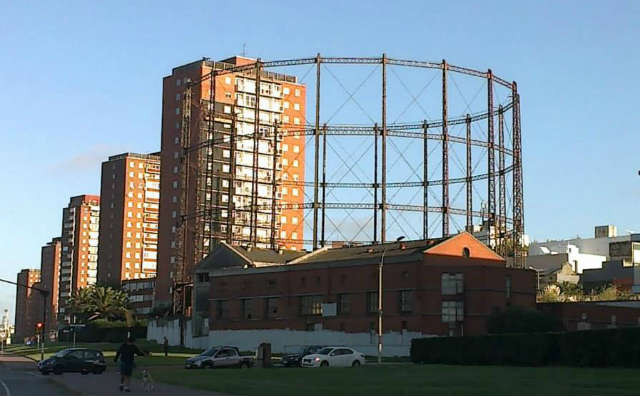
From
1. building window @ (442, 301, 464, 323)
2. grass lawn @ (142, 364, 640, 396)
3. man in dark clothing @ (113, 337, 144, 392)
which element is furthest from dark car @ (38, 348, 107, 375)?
building window @ (442, 301, 464, 323)

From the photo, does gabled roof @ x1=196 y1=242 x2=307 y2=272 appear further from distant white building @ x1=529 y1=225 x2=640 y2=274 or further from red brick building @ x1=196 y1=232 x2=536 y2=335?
distant white building @ x1=529 y1=225 x2=640 y2=274

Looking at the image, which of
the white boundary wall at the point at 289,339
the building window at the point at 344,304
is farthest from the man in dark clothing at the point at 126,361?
the building window at the point at 344,304

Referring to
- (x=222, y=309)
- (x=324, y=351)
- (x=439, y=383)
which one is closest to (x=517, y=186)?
(x=222, y=309)

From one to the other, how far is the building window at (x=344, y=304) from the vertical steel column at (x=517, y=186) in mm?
19171

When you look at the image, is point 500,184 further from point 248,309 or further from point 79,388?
point 79,388

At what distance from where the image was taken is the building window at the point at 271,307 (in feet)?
323

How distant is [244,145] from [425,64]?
70932mm

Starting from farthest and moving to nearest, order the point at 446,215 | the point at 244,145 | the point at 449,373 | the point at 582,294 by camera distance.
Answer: the point at 244,145
the point at 582,294
the point at 446,215
the point at 449,373

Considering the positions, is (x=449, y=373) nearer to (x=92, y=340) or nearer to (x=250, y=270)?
(x=250, y=270)

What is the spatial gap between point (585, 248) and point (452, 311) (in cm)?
10152

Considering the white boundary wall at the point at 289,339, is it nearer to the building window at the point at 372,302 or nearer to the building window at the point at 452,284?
the building window at the point at 372,302

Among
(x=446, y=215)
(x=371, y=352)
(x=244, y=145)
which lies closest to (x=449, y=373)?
(x=371, y=352)

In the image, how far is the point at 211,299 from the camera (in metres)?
106

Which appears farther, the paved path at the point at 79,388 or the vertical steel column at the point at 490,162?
the vertical steel column at the point at 490,162
